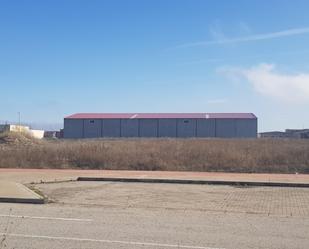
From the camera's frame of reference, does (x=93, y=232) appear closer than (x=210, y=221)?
Yes

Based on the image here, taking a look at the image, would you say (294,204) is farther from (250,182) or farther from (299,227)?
(250,182)

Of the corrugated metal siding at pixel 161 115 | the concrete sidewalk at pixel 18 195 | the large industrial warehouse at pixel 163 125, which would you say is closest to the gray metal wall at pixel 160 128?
the large industrial warehouse at pixel 163 125

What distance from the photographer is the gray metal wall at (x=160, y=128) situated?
10150cm

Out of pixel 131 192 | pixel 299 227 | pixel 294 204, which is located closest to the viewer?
pixel 299 227

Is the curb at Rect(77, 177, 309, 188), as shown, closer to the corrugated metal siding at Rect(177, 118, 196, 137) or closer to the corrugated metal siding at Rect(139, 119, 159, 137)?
the corrugated metal siding at Rect(177, 118, 196, 137)

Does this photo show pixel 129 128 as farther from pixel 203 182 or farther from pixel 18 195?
pixel 18 195

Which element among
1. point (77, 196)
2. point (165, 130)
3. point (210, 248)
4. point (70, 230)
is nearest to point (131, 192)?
point (77, 196)

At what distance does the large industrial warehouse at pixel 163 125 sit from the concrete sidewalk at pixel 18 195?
85282 millimetres

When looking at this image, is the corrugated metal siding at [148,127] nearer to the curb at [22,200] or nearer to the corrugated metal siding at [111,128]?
the corrugated metal siding at [111,128]

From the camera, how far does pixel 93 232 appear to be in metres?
10.0

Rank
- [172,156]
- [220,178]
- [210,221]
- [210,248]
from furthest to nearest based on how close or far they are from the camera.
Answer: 1. [172,156]
2. [220,178]
3. [210,221]
4. [210,248]

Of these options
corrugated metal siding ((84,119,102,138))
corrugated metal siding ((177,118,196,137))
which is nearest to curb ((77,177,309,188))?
corrugated metal siding ((177,118,196,137))

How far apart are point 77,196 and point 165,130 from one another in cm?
8827

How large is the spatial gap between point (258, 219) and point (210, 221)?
3.95 ft
